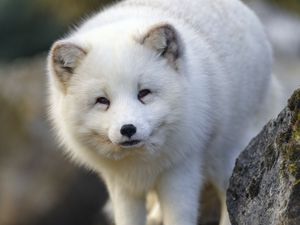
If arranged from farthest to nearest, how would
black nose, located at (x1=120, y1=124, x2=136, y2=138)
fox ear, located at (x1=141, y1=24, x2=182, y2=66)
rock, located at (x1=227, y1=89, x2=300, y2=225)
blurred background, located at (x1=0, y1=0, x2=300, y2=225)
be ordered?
blurred background, located at (x1=0, y1=0, x2=300, y2=225) < fox ear, located at (x1=141, y1=24, x2=182, y2=66) < black nose, located at (x1=120, y1=124, x2=136, y2=138) < rock, located at (x1=227, y1=89, x2=300, y2=225)

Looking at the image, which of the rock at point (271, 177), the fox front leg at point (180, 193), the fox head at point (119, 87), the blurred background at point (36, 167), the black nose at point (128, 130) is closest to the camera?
the rock at point (271, 177)

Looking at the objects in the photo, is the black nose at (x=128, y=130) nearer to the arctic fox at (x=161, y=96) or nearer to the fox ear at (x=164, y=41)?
the arctic fox at (x=161, y=96)

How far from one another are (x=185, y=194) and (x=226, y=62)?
100 centimetres

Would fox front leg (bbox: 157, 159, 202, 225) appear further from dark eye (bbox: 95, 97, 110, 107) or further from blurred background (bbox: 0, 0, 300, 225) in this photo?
blurred background (bbox: 0, 0, 300, 225)

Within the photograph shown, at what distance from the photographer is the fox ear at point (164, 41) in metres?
5.72

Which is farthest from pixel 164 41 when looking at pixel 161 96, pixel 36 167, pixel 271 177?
pixel 36 167

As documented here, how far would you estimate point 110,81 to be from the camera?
5.55 meters

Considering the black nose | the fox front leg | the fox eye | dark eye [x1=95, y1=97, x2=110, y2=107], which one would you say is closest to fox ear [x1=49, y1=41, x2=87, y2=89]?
dark eye [x1=95, y1=97, x2=110, y2=107]

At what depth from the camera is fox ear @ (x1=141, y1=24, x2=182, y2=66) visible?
18.8ft

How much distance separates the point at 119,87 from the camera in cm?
554

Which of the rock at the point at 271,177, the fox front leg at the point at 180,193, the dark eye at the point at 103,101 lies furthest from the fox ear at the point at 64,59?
the rock at the point at 271,177

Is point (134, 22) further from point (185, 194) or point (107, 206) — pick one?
point (107, 206)

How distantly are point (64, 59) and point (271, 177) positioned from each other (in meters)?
1.45

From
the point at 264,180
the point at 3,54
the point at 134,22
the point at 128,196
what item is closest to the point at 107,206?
the point at 128,196
